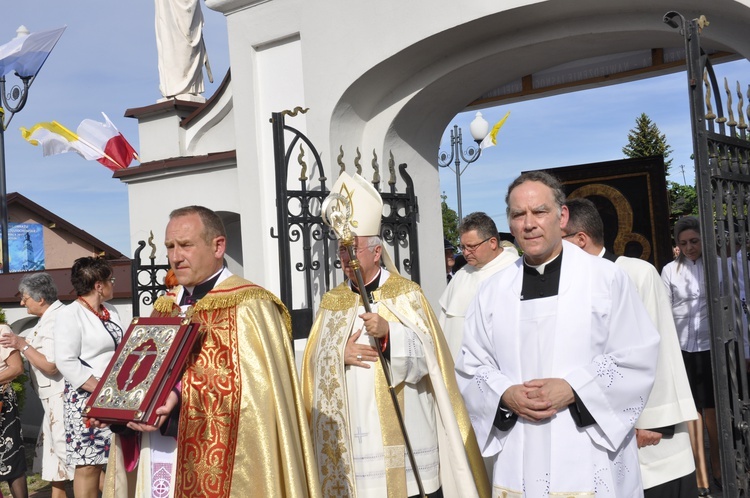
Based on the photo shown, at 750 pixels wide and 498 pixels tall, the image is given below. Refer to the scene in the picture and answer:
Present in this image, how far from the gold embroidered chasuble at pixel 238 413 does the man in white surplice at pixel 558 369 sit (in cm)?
81

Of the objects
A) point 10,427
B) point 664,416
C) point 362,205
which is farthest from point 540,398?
point 10,427

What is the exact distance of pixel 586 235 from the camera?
4.39 metres

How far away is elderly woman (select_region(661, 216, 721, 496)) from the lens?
21.9 feet

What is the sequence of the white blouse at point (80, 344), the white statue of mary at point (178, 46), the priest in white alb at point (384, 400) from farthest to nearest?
the white statue of mary at point (178, 46)
the white blouse at point (80, 344)
the priest in white alb at point (384, 400)

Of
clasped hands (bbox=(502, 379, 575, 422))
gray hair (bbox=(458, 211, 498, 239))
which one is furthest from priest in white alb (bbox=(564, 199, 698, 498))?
gray hair (bbox=(458, 211, 498, 239))

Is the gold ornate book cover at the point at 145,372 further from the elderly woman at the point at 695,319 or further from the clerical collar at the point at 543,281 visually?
the elderly woman at the point at 695,319

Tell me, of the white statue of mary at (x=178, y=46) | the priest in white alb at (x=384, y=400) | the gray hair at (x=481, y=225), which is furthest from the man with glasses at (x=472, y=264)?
the white statue of mary at (x=178, y=46)

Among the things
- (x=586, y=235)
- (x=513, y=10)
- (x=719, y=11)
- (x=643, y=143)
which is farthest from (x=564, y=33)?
(x=643, y=143)

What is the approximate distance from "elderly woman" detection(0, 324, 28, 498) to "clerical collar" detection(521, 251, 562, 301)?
14.2ft

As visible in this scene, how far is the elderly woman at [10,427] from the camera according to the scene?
6219 millimetres

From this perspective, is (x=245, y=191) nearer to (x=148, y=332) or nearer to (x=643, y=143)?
(x=148, y=332)

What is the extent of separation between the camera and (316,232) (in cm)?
661


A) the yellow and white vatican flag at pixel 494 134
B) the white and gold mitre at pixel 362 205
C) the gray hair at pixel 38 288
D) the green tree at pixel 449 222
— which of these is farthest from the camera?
the green tree at pixel 449 222

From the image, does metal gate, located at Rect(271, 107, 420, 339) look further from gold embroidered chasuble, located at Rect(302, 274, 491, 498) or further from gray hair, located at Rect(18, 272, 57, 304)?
gray hair, located at Rect(18, 272, 57, 304)
